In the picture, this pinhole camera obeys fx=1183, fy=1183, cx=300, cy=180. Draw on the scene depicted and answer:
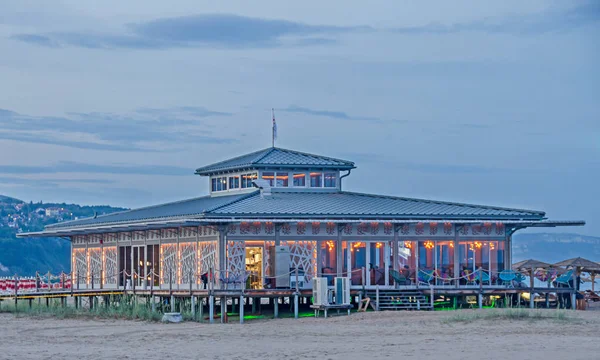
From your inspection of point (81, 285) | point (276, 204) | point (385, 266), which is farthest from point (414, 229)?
point (81, 285)

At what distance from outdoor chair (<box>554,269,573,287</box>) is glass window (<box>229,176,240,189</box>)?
1330cm

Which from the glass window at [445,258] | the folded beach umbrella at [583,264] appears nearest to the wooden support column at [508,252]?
the glass window at [445,258]

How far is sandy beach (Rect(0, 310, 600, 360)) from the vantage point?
27953 millimetres

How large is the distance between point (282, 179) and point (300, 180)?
2.68 ft

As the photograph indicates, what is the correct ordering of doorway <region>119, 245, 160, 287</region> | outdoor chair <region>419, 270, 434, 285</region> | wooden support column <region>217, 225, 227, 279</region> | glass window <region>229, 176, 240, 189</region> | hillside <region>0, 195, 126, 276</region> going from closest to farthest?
wooden support column <region>217, 225, 227, 279</region>, outdoor chair <region>419, 270, 434, 285</region>, doorway <region>119, 245, 160, 287</region>, glass window <region>229, 176, 240, 189</region>, hillside <region>0, 195, 126, 276</region>

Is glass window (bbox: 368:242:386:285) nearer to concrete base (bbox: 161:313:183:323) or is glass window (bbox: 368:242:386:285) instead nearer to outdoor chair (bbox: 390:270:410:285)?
outdoor chair (bbox: 390:270:410:285)

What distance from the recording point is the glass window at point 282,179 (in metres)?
46.4

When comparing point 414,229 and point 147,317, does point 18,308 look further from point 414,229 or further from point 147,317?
point 414,229

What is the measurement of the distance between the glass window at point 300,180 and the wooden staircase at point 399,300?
24.4 feet

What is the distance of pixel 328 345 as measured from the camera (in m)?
30.0

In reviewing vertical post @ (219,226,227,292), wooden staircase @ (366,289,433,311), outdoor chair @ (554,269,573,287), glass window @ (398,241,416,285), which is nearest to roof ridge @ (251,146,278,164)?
vertical post @ (219,226,227,292)

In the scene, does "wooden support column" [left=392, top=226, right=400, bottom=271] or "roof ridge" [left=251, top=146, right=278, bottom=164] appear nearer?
"wooden support column" [left=392, top=226, right=400, bottom=271]

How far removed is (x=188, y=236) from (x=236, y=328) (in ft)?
24.0

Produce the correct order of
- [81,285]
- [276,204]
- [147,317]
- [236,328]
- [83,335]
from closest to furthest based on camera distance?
[83,335], [236,328], [147,317], [276,204], [81,285]
